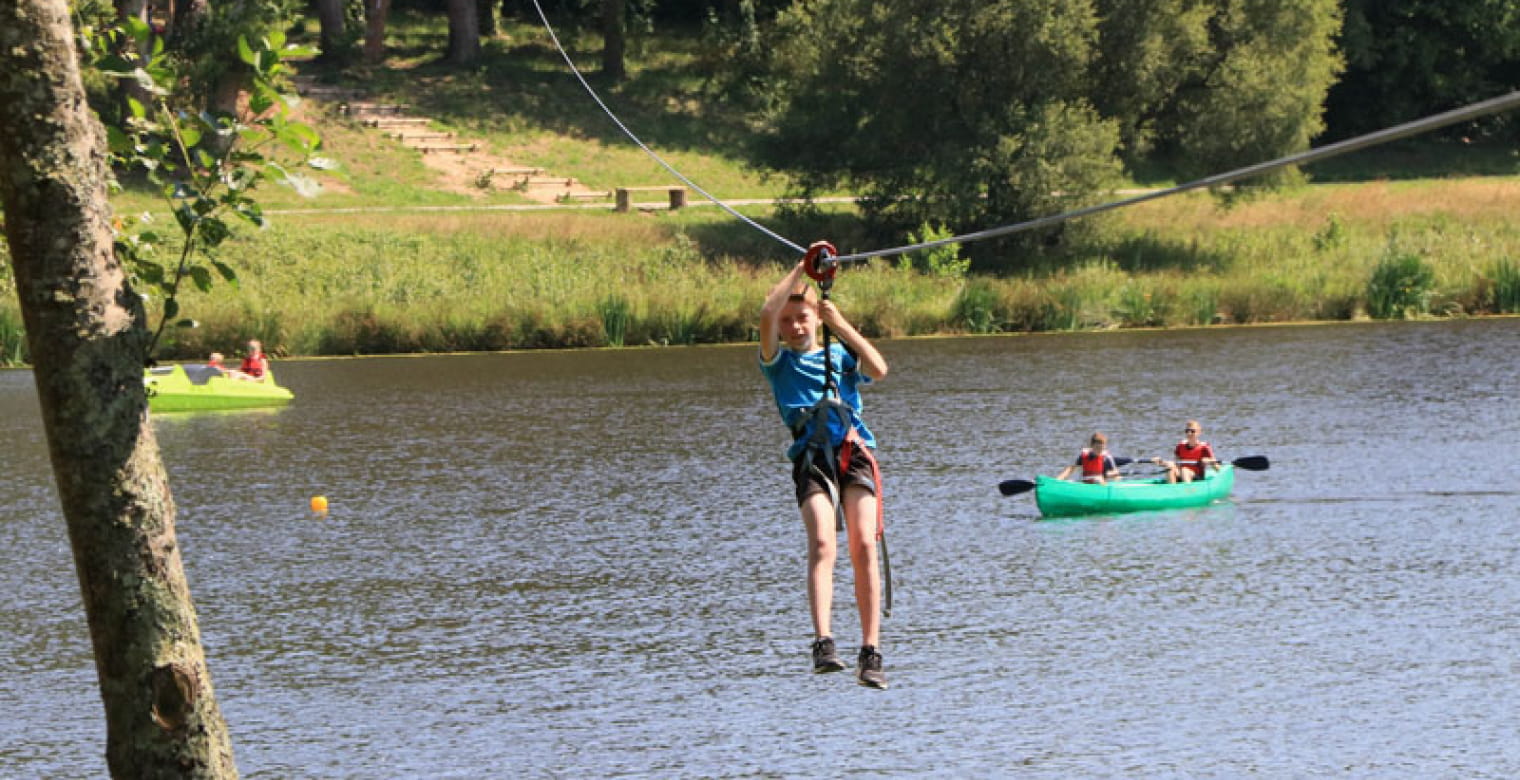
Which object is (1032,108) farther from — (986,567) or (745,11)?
(986,567)

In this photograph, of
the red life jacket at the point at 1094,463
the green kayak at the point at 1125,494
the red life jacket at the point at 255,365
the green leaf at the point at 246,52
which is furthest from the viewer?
the red life jacket at the point at 255,365

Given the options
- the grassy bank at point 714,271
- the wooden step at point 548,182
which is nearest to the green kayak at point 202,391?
the grassy bank at point 714,271

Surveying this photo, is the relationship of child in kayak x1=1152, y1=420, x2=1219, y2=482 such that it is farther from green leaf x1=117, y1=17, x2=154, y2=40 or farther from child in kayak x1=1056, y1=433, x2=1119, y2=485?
green leaf x1=117, y1=17, x2=154, y2=40

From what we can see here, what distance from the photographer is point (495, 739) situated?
16.1 m

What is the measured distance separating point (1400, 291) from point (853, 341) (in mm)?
39420

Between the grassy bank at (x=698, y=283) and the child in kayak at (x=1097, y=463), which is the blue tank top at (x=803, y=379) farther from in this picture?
the grassy bank at (x=698, y=283)

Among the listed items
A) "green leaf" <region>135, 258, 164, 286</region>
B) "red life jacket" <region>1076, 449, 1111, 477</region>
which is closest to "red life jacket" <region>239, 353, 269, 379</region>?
"red life jacket" <region>1076, 449, 1111, 477</region>

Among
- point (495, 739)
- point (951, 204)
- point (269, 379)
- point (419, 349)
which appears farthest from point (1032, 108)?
point (495, 739)

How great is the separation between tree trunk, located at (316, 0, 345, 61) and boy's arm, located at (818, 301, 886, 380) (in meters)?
55.8

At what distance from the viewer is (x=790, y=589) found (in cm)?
2134

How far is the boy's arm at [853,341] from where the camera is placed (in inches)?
364

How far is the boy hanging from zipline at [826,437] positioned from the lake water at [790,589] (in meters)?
5.98

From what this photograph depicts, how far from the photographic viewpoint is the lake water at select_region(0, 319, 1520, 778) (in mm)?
16000

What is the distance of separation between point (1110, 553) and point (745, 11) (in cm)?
4569
